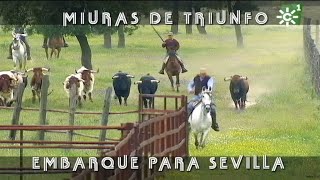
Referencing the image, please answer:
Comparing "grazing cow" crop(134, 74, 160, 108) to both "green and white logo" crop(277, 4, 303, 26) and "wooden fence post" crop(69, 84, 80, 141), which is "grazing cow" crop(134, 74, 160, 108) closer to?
"wooden fence post" crop(69, 84, 80, 141)

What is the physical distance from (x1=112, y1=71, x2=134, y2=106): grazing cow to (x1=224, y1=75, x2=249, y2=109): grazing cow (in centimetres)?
153

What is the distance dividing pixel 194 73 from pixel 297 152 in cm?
182

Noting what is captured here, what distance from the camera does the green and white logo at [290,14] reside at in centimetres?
1289

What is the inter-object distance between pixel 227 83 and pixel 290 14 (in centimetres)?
360

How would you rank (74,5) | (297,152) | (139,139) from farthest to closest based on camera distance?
(297,152), (74,5), (139,139)

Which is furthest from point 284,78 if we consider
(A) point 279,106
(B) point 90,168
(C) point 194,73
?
(B) point 90,168

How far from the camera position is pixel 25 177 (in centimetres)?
1402

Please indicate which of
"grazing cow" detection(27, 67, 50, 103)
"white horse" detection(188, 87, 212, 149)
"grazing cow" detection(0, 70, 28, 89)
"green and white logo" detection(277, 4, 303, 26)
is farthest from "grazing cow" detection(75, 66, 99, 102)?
"green and white logo" detection(277, 4, 303, 26)

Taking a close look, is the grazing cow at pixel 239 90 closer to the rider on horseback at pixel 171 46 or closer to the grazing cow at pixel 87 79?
the rider on horseback at pixel 171 46

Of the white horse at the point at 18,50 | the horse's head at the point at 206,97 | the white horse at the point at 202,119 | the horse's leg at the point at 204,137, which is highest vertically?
the white horse at the point at 18,50

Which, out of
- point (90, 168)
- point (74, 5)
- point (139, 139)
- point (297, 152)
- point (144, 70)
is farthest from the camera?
point (144, 70)

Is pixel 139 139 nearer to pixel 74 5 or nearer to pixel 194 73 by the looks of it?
pixel 74 5

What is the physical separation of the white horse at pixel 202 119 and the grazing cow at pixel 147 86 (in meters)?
0.90

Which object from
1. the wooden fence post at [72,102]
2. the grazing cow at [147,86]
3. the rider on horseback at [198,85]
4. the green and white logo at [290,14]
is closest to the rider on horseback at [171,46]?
the grazing cow at [147,86]
